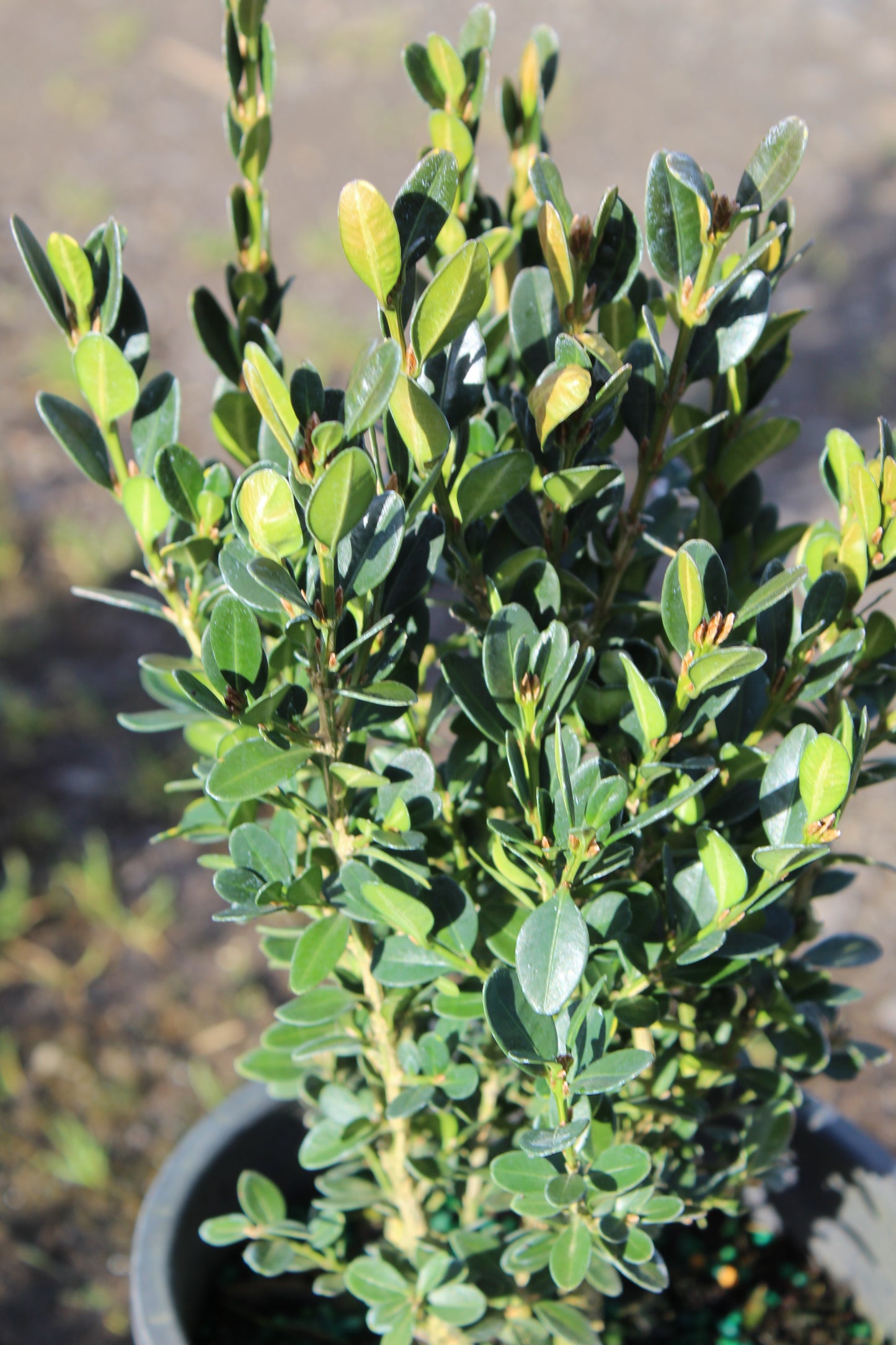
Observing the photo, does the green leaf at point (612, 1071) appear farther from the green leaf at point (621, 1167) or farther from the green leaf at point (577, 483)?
the green leaf at point (577, 483)

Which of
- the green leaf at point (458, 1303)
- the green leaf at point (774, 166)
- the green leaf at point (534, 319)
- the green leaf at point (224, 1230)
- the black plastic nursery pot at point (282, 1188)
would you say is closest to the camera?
the green leaf at point (774, 166)

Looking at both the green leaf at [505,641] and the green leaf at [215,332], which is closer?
the green leaf at [505,641]

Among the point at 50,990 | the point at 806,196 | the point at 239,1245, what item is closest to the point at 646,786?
the point at 239,1245

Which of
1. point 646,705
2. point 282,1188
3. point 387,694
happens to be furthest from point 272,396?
point 282,1188

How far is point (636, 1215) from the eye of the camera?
80 cm

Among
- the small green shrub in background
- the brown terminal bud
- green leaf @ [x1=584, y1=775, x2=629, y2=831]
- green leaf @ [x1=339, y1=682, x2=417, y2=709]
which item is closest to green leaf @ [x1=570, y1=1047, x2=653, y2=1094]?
the small green shrub in background

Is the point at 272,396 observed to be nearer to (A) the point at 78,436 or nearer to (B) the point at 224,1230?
(A) the point at 78,436

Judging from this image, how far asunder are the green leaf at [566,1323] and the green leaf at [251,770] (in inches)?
23.0

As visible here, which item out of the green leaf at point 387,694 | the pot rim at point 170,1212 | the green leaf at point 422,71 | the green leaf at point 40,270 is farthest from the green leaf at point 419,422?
the pot rim at point 170,1212

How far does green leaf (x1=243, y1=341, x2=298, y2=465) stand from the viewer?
1.74ft

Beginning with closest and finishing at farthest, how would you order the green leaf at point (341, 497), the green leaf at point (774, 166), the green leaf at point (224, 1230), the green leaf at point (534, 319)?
the green leaf at point (341, 497)
the green leaf at point (774, 166)
the green leaf at point (534, 319)
the green leaf at point (224, 1230)

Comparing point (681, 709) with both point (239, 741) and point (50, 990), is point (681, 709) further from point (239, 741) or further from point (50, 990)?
point (50, 990)

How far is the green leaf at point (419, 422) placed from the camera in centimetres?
55

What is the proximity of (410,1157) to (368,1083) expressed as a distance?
7 cm
